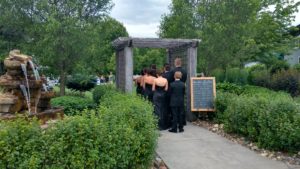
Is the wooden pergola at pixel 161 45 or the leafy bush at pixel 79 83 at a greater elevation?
the wooden pergola at pixel 161 45

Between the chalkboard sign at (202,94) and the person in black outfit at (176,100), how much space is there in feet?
5.58

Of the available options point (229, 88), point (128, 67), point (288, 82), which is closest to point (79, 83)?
point (229, 88)

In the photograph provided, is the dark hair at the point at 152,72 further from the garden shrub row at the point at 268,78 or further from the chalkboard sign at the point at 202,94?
the garden shrub row at the point at 268,78

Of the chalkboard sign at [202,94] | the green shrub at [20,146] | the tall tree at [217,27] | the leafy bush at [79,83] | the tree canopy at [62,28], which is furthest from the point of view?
the leafy bush at [79,83]

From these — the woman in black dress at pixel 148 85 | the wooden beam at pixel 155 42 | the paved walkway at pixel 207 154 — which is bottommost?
the paved walkway at pixel 207 154

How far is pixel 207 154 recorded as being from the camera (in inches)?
287

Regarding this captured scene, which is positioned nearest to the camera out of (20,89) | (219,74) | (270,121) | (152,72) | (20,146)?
(20,146)

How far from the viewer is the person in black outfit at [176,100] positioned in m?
9.73

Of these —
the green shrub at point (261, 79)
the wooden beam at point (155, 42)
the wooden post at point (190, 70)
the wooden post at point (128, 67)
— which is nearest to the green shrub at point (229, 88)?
the green shrub at point (261, 79)

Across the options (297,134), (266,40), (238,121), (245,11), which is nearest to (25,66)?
(238,121)

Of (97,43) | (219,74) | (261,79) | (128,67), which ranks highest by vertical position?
(97,43)

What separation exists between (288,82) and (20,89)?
39.7 feet

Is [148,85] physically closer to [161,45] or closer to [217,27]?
[161,45]

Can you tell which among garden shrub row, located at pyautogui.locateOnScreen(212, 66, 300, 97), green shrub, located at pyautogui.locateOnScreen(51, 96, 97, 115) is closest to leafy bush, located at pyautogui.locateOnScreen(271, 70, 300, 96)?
garden shrub row, located at pyautogui.locateOnScreen(212, 66, 300, 97)
